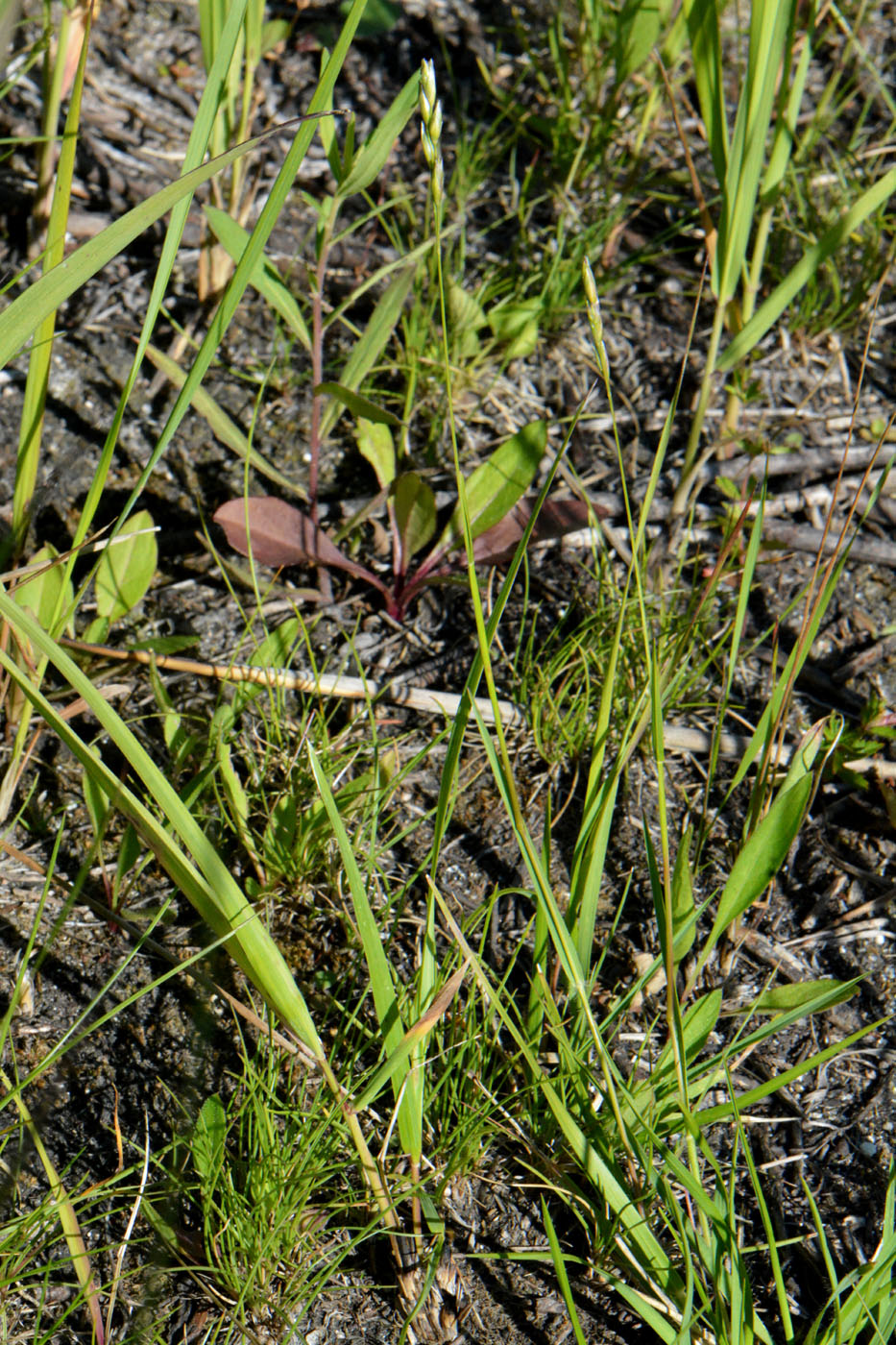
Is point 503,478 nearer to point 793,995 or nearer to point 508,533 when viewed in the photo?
point 508,533

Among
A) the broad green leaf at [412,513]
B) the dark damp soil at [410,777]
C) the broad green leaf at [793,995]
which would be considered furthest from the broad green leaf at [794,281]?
the broad green leaf at [793,995]

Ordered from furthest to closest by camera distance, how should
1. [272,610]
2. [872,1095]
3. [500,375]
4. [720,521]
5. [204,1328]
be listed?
[500,375], [720,521], [272,610], [872,1095], [204,1328]

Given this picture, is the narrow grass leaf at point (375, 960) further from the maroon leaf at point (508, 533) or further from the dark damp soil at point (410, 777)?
the maroon leaf at point (508, 533)

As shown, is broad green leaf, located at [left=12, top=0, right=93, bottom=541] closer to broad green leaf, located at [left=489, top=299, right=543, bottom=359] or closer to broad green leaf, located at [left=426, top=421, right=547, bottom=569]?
broad green leaf, located at [left=426, top=421, right=547, bottom=569]

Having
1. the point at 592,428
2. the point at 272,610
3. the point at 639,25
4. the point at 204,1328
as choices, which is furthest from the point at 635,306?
the point at 204,1328

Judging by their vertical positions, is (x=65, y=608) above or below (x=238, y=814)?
above

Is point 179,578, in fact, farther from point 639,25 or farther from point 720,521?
point 639,25

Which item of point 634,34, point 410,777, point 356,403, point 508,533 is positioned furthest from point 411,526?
point 634,34
